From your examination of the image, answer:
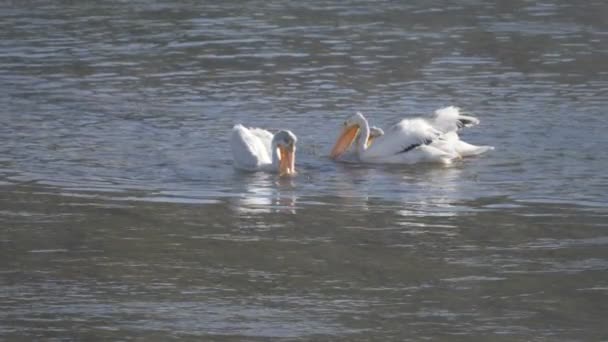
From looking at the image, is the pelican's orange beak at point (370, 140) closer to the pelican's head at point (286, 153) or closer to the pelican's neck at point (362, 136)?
the pelican's neck at point (362, 136)

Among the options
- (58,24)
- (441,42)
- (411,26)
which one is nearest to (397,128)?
(441,42)

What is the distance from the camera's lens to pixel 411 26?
21.3 metres

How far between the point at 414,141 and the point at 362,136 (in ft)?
1.59

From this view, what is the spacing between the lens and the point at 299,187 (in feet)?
38.5

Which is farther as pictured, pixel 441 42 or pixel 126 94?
pixel 441 42

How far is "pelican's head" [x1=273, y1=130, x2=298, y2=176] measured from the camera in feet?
40.6

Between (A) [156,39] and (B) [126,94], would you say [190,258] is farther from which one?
(A) [156,39]

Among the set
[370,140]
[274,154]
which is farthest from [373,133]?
[274,154]

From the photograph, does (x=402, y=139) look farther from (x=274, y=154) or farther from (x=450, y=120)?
(x=274, y=154)

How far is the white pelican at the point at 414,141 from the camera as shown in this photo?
512 inches

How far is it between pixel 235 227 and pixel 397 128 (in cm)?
363

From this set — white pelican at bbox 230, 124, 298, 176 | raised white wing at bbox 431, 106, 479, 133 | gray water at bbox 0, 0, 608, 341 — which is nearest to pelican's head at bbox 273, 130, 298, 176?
white pelican at bbox 230, 124, 298, 176

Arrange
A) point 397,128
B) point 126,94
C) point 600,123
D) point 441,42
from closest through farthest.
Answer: point 397,128 → point 600,123 → point 126,94 → point 441,42

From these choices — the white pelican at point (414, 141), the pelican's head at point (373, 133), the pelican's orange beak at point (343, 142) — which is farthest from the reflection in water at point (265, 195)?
the pelican's head at point (373, 133)
